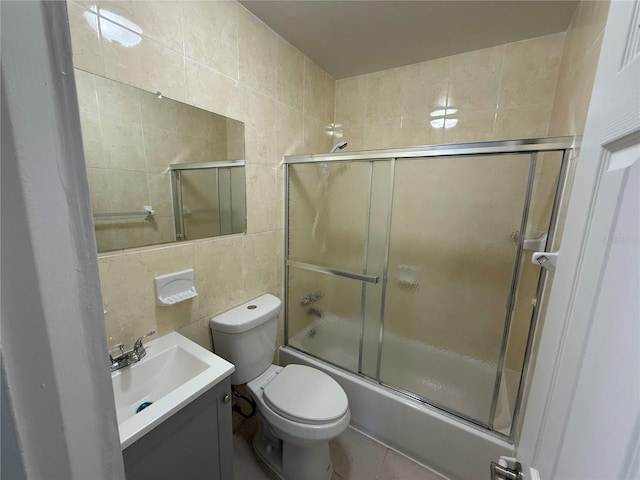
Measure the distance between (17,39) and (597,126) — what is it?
732 millimetres

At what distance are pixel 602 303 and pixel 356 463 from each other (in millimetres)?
1579

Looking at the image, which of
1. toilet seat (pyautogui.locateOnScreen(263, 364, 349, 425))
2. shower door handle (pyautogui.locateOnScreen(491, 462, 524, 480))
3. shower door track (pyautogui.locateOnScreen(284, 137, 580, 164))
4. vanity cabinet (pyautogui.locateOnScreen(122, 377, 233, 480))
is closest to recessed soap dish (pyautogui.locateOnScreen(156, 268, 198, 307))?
vanity cabinet (pyautogui.locateOnScreen(122, 377, 233, 480))

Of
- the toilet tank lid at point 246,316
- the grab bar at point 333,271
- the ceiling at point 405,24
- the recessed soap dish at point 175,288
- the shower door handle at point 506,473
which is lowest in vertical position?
the toilet tank lid at point 246,316

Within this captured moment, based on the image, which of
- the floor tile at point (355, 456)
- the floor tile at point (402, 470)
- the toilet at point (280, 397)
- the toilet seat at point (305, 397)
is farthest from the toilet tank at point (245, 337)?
the floor tile at point (402, 470)

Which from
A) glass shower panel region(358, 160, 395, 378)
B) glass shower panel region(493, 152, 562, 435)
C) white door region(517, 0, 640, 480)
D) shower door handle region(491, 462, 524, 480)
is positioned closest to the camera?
white door region(517, 0, 640, 480)

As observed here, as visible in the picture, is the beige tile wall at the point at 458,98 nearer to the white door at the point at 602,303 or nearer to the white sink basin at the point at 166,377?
A: the white door at the point at 602,303

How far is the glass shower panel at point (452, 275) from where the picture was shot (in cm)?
123

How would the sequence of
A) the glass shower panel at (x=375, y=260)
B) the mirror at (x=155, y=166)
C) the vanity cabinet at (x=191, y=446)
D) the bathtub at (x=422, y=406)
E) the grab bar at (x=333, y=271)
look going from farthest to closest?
1. the grab bar at (x=333, y=271)
2. the glass shower panel at (x=375, y=260)
3. the bathtub at (x=422, y=406)
4. the mirror at (x=155, y=166)
5. the vanity cabinet at (x=191, y=446)

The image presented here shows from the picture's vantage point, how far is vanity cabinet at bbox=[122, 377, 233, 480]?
0.79m

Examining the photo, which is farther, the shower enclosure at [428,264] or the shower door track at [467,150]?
the shower enclosure at [428,264]

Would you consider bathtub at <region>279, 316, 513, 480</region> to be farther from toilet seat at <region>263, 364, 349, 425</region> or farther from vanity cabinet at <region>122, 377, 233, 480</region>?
vanity cabinet at <region>122, 377, 233, 480</region>

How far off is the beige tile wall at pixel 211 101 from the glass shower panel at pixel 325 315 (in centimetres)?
22

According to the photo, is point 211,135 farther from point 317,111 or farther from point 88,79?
point 317,111

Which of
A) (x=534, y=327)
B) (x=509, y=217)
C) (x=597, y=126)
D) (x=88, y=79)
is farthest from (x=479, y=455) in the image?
(x=88, y=79)
